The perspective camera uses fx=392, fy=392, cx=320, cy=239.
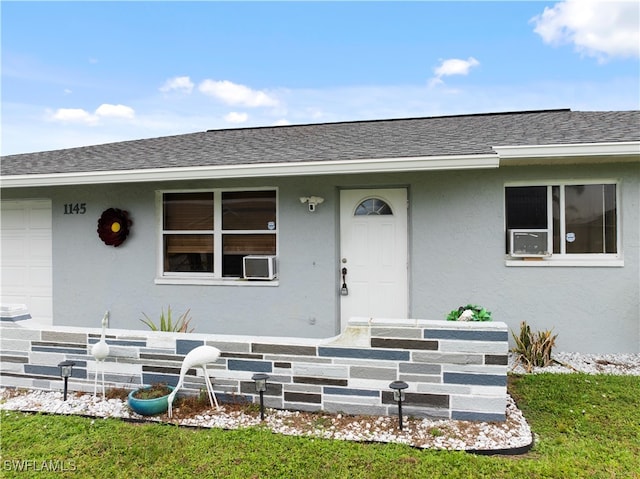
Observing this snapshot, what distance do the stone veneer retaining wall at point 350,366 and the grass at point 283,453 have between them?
481 millimetres

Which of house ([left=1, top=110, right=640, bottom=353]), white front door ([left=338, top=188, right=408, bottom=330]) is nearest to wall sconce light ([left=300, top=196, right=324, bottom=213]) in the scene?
house ([left=1, top=110, right=640, bottom=353])

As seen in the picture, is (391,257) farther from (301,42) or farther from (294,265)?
(301,42)

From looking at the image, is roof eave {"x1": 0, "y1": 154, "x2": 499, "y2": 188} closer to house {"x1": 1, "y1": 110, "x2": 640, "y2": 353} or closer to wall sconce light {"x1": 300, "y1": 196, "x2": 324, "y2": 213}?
house {"x1": 1, "y1": 110, "x2": 640, "y2": 353}

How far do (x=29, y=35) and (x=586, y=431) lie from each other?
36.6 ft

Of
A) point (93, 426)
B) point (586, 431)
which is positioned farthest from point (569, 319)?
point (93, 426)

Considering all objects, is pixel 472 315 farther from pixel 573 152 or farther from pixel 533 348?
pixel 573 152

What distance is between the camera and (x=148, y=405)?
3.49 metres

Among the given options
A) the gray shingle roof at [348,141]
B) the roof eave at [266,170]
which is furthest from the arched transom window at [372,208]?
the roof eave at [266,170]

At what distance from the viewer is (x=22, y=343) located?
13.9ft

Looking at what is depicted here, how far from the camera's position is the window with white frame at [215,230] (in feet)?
19.7

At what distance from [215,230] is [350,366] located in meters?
3.53

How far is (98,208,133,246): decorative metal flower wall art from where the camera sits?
6180 millimetres

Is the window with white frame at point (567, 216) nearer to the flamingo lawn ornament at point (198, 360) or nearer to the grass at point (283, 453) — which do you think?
the grass at point (283, 453)

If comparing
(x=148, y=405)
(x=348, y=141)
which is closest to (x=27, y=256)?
(x=148, y=405)
